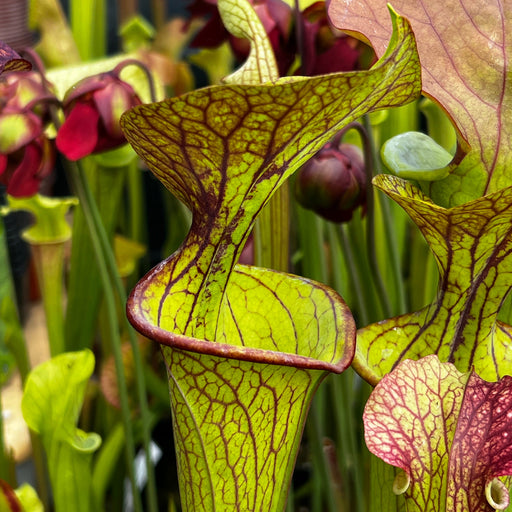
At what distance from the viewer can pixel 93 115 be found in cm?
61

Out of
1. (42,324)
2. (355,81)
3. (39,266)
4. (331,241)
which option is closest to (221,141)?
(355,81)

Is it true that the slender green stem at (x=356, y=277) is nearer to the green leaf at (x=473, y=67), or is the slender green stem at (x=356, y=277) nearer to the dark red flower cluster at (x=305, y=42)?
the dark red flower cluster at (x=305, y=42)

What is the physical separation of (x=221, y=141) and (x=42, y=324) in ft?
3.84

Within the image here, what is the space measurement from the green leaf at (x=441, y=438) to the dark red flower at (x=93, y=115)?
13.9 inches

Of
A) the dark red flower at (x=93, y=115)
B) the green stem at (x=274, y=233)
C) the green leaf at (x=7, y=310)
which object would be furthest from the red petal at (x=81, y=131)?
the green leaf at (x=7, y=310)

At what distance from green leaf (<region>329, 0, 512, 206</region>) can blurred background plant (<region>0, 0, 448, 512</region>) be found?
0.22 metres

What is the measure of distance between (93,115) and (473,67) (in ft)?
1.09

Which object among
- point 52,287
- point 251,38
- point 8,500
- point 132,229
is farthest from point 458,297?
point 132,229

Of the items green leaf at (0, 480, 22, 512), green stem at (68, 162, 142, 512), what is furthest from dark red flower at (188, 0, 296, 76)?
green leaf at (0, 480, 22, 512)

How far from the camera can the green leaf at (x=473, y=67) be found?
0.40m

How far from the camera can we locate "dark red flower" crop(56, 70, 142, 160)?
1.98 ft

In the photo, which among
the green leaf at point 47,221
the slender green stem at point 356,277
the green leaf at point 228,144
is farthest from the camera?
the green leaf at point 47,221

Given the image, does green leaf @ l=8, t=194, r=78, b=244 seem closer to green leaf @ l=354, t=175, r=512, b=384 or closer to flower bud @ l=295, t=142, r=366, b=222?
flower bud @ l=295, t=142, r=366, b=222

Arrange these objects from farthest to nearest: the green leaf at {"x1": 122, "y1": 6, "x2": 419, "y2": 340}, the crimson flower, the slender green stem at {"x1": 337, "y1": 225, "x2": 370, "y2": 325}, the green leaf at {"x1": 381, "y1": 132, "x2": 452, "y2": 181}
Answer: the slender green stem at {"x1": 337, "y1": 225, "x2": 370, "y2": 325} → the crimson flower → the green leaf at {"x1": 381, "y1": 132, "x2": 452, "y2": 181} → the green leaf at {"x1": 122, "y1": 6, "x2": 419, "y2": 340}
